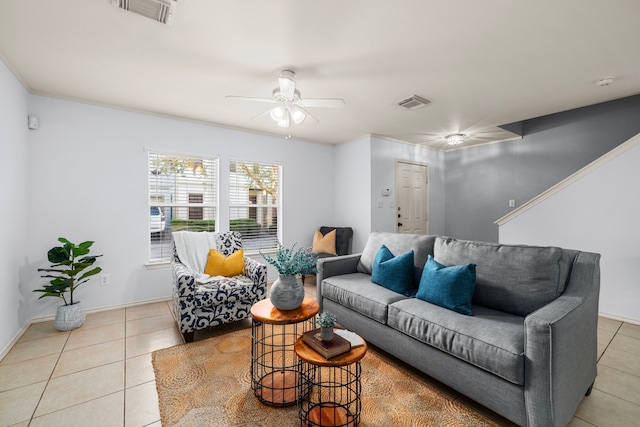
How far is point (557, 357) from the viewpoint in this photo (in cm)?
138

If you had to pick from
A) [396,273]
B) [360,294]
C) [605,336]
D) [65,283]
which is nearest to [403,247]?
[396,273]

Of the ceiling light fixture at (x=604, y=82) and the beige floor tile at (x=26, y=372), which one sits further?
the ceiling light fixture at (x=604, y=82)

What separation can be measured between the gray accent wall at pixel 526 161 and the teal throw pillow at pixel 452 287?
252 centimetres

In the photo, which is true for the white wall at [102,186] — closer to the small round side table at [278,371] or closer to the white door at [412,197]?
the small round side table at [278,371]

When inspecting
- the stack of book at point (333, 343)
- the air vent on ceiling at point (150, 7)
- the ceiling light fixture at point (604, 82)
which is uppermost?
the ceiling light fixture at point (604, 82)

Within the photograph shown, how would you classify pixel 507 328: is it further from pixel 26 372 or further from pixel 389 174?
→ pixel 389 174

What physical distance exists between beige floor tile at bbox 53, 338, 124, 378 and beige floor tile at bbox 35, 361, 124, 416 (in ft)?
0.27

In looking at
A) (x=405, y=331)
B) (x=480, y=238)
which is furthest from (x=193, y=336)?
(x=480, y=238)

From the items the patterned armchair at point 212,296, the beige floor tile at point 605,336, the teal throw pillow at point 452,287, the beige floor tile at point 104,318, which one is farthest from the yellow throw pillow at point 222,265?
the beige floor tile at point 605,336

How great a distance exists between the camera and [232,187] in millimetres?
4336

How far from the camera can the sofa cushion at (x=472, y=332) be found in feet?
4.91

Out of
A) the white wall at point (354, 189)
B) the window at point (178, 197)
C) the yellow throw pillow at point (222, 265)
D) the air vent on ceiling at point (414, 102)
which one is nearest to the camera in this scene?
the yellow throw pillow at point (222, 265)

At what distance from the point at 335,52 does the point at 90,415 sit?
298 centimetres

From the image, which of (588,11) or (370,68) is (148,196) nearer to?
(370,68)
